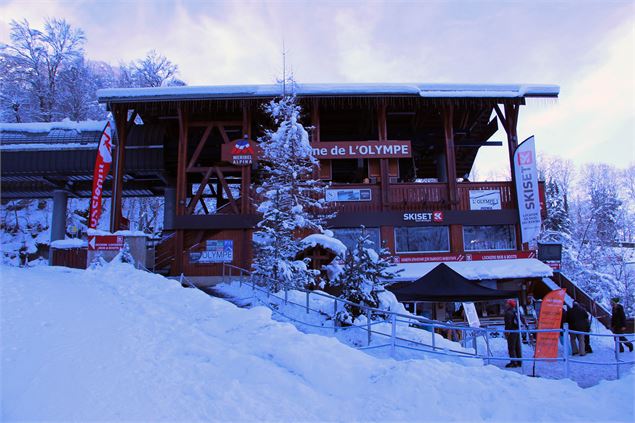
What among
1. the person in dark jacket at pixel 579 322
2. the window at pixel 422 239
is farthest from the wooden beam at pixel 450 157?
the person in dark jacket at pixel 579 322

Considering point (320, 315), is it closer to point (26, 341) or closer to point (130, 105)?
point (26, 341)

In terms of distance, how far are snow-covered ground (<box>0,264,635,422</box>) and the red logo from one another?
15.2 m

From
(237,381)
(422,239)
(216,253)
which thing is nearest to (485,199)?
Answer: (422,239)

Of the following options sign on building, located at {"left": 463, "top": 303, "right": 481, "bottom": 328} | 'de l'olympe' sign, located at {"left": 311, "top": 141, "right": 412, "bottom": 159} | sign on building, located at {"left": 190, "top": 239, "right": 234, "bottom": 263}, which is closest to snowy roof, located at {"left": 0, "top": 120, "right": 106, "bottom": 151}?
sign on building, located at {"left": 190, "top": 239, "right": 234, "bottom": 263}

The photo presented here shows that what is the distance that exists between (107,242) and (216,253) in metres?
4.30

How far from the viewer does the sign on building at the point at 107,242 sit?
1702 centimetres

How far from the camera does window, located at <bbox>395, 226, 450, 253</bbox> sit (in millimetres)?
19859

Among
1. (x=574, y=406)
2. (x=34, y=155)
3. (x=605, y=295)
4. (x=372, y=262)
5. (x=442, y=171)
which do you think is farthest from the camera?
(x=605, y=295)

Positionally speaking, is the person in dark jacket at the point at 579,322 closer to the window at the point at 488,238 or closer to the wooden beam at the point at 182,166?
the window at the point at 488,238

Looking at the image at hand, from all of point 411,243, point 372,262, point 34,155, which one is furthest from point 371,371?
point 34,155

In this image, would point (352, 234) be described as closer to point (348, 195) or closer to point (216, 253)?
point (348, 195)

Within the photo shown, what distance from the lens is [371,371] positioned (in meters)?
6.56

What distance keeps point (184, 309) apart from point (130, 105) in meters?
13.7

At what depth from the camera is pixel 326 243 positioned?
14.8 m
